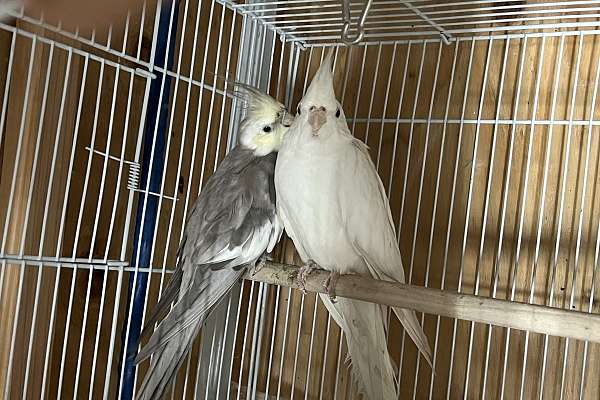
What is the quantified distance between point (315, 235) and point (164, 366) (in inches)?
15.1

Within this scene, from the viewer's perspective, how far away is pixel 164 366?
115cm

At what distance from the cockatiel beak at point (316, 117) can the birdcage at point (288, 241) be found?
23 centimetres

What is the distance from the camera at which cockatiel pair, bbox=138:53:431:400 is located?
3.95 ft

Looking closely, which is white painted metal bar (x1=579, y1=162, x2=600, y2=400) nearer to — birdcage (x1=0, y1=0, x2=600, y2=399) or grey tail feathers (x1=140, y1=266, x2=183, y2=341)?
birdcage (x1=0, y1=0, x2=600, y2=399)

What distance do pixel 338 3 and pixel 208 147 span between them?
1.56ft

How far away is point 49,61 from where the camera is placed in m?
1.13

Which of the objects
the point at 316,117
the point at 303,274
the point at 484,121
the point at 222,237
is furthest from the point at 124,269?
the point at 484,121

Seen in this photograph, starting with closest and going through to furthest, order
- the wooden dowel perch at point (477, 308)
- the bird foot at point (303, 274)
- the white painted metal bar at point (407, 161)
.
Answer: the wooden dowel perch at point (477, 308)
the bird foot at point (303, 274)
the white painted metal bar at point (407, 161)

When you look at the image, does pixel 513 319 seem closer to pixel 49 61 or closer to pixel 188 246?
pixel 188 246

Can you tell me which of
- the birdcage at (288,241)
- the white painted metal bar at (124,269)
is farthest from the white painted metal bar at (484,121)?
the white painted metal bar at (124,269)

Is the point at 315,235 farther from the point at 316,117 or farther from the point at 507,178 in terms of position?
the point at 507,178

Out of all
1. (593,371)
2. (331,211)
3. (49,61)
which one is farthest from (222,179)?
(593,371)

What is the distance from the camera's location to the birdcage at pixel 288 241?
1.09 meters

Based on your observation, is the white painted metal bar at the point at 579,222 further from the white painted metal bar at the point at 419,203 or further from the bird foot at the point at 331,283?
the bird foot at the point at 331,283
